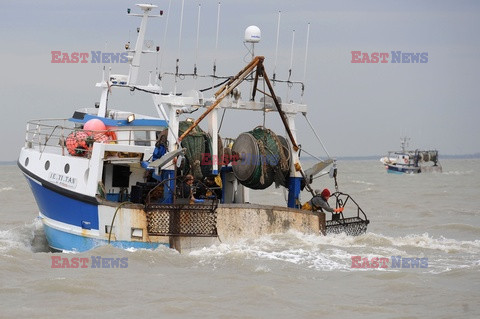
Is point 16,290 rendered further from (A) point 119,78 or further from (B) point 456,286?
(A) point 119,78

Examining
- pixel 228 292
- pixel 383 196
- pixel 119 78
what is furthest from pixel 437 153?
pixel 228 292

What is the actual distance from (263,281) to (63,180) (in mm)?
6084

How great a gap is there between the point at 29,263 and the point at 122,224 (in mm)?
1932

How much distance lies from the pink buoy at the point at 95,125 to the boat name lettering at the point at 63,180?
1439 millimetres

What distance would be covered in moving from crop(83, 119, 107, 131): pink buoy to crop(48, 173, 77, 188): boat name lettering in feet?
4.72

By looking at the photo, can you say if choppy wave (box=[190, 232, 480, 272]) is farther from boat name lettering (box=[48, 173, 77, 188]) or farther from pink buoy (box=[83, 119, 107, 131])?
pink buoy (box=[83, 119, 107, 131])

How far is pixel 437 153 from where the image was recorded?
102812mm

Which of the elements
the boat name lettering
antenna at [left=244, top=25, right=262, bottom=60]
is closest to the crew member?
antenna at [left=244, top=25, right=262, bottom=60]

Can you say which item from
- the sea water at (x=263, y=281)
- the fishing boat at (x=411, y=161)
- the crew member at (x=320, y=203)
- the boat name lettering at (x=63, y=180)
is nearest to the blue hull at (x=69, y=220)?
the boat name lettering at (x=63, y=180)

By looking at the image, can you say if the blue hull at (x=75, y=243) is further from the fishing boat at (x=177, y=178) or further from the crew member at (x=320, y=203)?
the crew member at (x=320, y=203)

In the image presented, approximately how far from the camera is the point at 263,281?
16641 millimetres

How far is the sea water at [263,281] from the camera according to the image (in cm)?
1462

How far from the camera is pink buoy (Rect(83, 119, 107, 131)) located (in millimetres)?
22000

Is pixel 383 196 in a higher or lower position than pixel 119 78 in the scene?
lower
